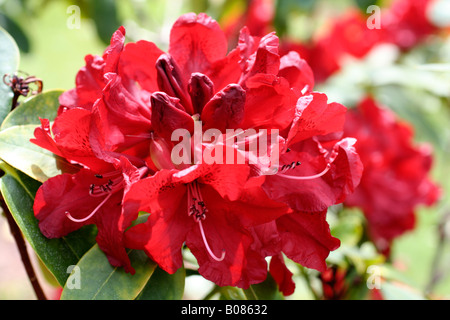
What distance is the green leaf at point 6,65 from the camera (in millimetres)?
709

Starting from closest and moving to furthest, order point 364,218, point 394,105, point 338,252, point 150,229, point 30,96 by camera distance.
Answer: point 150,229, point 30,96, point 338,252, point 364,218, point 394,105

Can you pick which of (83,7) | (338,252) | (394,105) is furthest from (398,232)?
(83,7)

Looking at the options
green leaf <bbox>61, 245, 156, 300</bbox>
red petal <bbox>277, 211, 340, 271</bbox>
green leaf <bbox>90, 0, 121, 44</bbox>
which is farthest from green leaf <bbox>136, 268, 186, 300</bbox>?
green leaf <bbox>90, 0, 121, 44</bbox>

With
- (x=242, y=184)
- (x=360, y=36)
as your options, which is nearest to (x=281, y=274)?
(x=242, y=184)

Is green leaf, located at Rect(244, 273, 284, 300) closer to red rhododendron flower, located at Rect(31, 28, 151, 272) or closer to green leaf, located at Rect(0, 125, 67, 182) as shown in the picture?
red rhododendron flower, located at Rect(31, 28, 151, 272)

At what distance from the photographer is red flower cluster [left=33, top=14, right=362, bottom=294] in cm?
57

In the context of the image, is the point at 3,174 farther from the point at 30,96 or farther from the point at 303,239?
the point at 303,239

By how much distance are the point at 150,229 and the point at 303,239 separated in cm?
19

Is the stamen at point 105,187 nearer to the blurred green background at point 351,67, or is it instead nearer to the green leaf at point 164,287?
the green leaf at point 164,287

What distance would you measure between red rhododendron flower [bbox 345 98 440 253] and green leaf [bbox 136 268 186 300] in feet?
2.77

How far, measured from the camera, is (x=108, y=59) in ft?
1.89

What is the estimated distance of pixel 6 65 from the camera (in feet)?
2.42

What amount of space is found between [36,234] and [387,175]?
110cm

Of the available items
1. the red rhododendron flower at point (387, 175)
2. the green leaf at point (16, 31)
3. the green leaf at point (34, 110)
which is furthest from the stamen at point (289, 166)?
the green leaf at point (16, 31)
